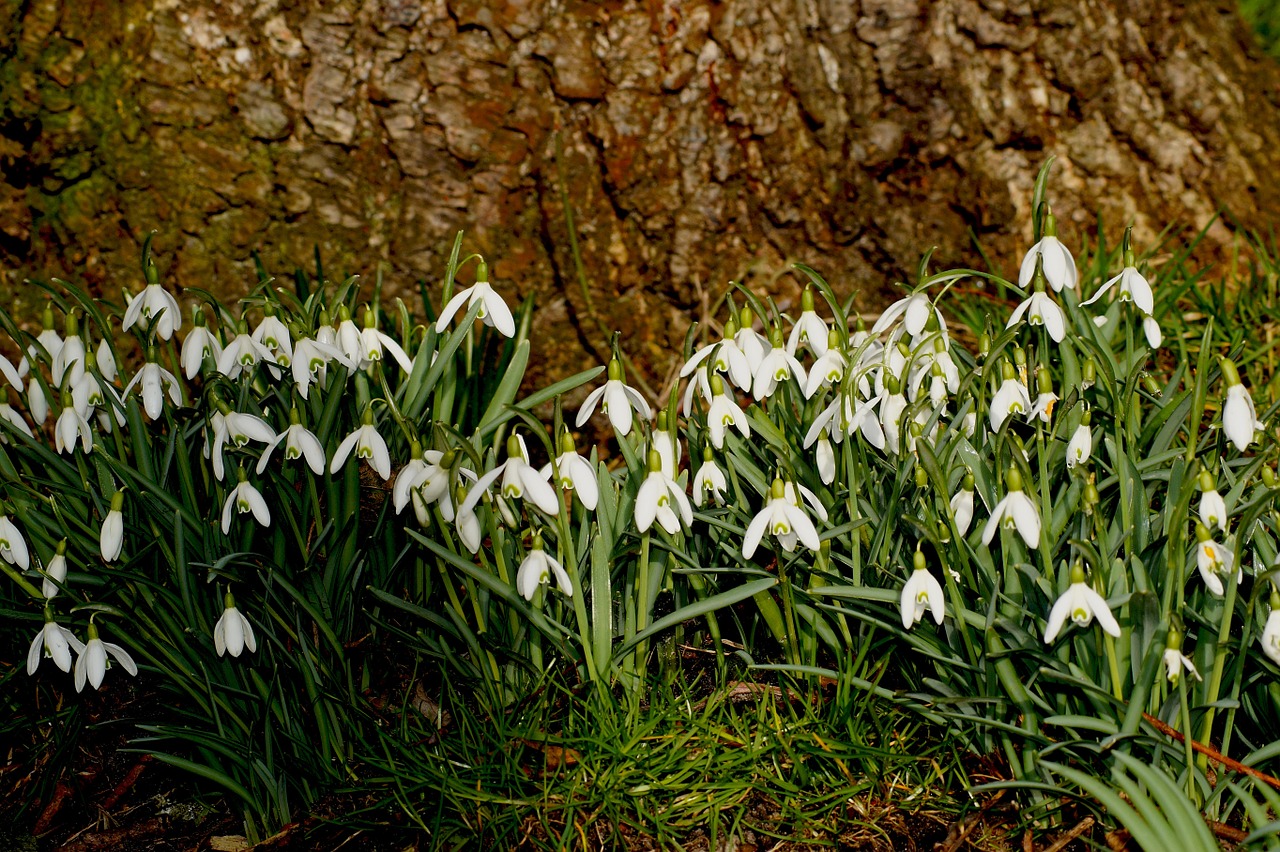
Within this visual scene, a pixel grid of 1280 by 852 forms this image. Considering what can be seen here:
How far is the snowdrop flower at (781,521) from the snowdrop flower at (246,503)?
815 millimetres

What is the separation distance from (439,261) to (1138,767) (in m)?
2.23

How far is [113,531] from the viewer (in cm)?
175

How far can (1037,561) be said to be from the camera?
5.58ft

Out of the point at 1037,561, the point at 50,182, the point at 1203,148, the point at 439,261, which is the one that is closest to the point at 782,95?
the point at 439,261

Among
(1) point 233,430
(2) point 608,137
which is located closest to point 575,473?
(1) point 233,430

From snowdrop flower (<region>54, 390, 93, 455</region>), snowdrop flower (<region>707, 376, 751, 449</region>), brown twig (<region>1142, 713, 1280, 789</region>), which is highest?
snowdrop flower (<region>54, 390, 93, 455</region>)

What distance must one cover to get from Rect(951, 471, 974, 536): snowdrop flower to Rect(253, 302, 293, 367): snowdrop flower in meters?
1.27

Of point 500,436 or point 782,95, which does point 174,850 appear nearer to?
point 500,436

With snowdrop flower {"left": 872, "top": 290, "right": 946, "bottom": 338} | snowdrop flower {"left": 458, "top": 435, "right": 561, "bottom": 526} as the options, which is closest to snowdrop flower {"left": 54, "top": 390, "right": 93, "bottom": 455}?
snowdrop flower {"left": 458, "top": 435, "right": 561, "bottom": 526}

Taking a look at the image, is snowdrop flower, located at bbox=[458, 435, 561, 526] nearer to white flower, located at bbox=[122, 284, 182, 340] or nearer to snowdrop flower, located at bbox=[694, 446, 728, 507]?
snowdrop flower, located at bbox=[694, 446, 728, 507]

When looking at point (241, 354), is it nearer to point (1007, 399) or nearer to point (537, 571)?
point (537, 571)

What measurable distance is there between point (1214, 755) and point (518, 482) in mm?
1109

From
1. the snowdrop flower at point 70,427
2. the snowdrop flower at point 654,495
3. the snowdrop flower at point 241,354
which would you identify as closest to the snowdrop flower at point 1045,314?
the snowdrop flower at point 654,495

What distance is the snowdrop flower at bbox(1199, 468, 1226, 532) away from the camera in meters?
1.45
